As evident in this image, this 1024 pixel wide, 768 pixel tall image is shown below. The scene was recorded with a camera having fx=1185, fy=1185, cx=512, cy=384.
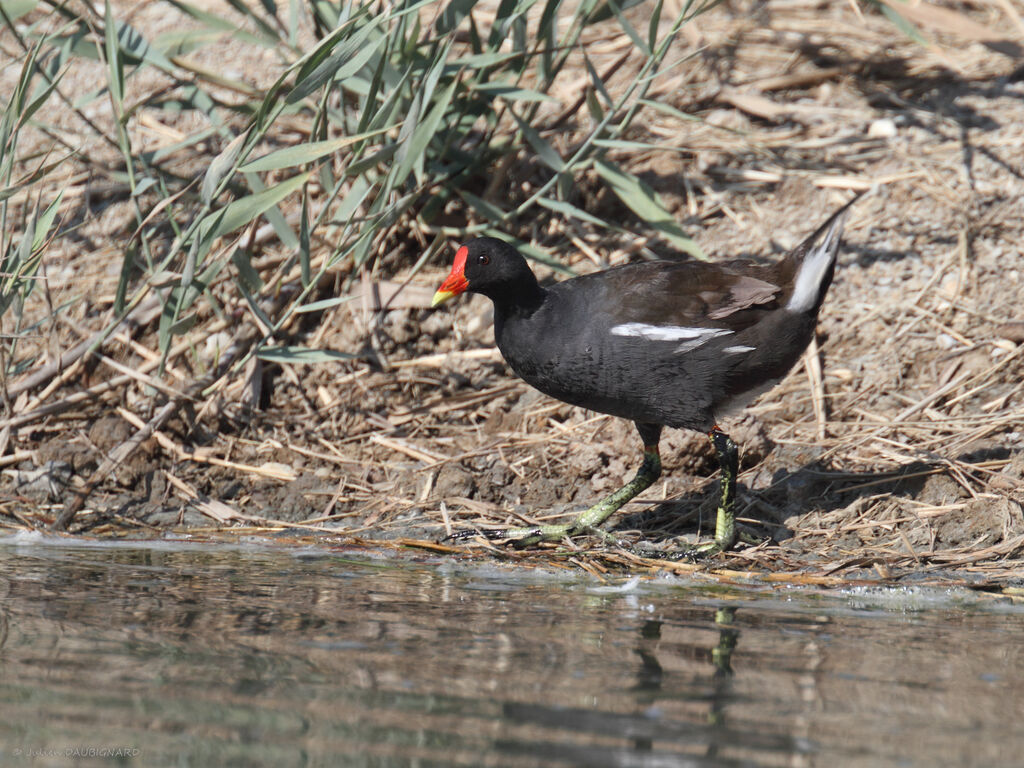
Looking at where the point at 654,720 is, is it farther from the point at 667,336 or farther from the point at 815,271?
the point at 815,271

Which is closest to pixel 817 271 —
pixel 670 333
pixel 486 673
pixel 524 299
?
pixel 670 333

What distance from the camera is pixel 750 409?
4168 millimetres

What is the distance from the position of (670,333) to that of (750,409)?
2.89 ft

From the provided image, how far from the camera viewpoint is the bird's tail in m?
3.46

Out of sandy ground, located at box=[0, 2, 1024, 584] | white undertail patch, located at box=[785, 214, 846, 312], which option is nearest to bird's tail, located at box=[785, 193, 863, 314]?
white undertail patch, located at box=[785, 214, 846, 312]

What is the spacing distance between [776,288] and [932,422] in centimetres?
80

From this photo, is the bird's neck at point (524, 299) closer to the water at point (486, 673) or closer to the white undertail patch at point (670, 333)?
the white undertail patch at point (670, 333)

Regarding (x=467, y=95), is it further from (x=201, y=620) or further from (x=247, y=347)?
(x=201, y=620)

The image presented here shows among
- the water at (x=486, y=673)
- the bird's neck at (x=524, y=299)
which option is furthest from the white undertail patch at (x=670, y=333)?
the water at (x=486, y=673)

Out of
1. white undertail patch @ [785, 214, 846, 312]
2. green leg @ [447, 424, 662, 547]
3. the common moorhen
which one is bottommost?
green leg @ [447, 424, 662, 547]

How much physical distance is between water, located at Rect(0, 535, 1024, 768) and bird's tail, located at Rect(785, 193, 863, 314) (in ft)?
3.11

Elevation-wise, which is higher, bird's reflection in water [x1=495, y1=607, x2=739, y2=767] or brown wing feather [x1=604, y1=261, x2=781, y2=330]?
brown wing feather [x1=604, y1=261, x2=781, y2=330]

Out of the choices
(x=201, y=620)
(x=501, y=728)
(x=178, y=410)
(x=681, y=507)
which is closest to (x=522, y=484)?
(x=681, y=507)

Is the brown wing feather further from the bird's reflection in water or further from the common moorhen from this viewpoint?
the bird's reflection in water
